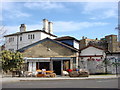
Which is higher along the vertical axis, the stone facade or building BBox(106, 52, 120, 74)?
the stone facade

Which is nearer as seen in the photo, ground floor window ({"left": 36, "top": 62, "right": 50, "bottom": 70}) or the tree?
the tree

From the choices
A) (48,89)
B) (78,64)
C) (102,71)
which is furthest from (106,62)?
(48,89)

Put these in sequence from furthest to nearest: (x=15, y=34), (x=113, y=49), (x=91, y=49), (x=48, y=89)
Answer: (x=113, y=49)
(x=15, y=34)
(x=91, y=49)
(x=48, y=89)

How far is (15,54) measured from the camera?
28.2m

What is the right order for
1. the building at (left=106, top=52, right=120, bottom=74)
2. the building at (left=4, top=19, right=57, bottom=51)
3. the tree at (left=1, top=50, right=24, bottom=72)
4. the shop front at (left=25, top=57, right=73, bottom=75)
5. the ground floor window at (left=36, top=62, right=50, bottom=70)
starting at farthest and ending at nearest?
the building at (left=4, top=19, right=57, bottom=51), the building at (left=106, top=52, right=120, bottom=74), the ground floor window at (left=36, top=62, right=50, bottom=70), the shop front at (left=25, top=57, right=73, bottom=75), the tree at (left=1, top=50, right=24, bottom=72)

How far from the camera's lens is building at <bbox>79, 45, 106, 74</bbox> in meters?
33.8

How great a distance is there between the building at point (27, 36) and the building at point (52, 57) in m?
11.9

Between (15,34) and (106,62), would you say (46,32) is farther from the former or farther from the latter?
(106,62)

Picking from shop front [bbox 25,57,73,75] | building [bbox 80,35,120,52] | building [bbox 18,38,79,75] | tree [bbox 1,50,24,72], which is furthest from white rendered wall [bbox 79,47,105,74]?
building [bbox 80,35,120,52]

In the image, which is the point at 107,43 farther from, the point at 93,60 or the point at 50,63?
the point at 50,63

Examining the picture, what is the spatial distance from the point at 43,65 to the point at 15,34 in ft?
63.9

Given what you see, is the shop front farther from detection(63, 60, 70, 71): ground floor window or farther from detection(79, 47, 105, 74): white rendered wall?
detection(79, 47, 105, 74): white rendered wall

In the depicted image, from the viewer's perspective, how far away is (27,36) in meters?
47.6

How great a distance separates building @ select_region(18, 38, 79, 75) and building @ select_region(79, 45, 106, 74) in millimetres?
1675
